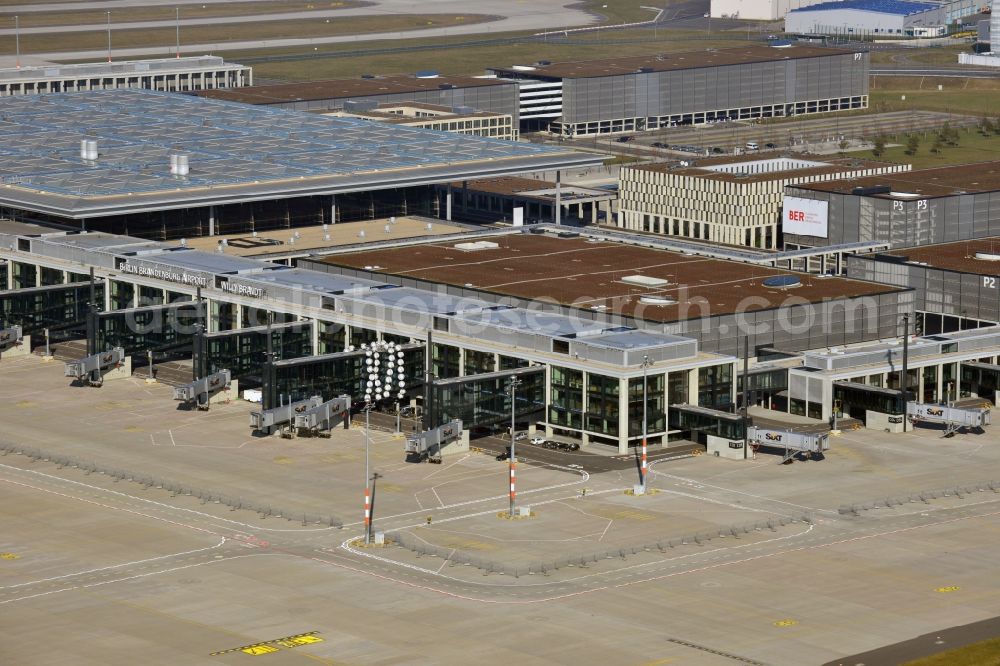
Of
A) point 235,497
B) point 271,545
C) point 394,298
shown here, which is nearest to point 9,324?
point 394,298

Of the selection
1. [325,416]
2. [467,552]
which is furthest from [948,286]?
[467,552]

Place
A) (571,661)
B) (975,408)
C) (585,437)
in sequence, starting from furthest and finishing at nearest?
(975,408), (585,437), (571,661)

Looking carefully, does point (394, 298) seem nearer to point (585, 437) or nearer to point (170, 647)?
point (585, 437)

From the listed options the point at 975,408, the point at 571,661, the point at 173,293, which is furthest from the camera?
the point at 173,293

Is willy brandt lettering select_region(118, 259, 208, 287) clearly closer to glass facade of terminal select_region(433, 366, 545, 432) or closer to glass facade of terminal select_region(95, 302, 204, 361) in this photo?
glass facade of terminal select_region(95, 302, 204, 361)

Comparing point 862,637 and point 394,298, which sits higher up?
point 394,298

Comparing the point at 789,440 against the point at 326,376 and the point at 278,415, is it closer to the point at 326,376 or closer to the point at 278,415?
the point at 326,376

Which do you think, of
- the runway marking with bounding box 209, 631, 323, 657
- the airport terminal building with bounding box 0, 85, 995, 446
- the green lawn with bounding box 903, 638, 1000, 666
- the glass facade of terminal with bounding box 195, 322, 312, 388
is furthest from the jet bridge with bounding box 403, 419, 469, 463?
the green lawn with bounding box 903, 638, 1000, 666
